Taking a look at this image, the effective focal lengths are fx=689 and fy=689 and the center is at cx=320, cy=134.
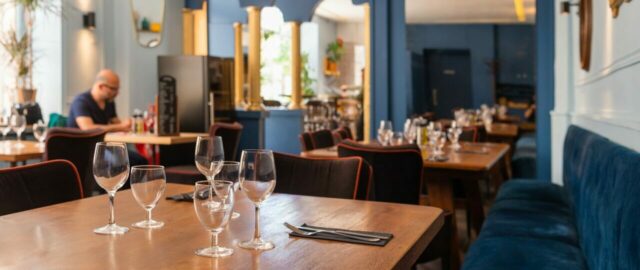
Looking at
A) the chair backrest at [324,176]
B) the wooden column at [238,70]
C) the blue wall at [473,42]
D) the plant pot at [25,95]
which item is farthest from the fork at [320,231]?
the blue wall at [473,42]

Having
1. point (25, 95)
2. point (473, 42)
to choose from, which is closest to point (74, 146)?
point (25, 95)

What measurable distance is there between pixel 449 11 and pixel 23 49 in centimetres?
956

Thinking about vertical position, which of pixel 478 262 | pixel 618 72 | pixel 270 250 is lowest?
pixel 478 262

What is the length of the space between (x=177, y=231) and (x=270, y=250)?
0.30 metres

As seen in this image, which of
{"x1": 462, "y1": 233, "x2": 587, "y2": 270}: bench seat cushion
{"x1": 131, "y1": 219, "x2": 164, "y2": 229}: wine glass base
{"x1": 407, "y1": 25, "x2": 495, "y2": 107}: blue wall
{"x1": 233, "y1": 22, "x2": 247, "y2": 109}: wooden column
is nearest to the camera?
{"x1": 131, "y1": 219, "x2": 164, "y2": 229}: wine glass base

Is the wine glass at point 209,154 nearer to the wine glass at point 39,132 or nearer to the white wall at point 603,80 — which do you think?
the white wall at point 603,80

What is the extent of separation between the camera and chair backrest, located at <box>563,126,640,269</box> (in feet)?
5.49

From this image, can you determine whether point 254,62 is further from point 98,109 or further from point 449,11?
point 449,11

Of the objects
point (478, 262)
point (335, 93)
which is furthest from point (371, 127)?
point (335, 93)

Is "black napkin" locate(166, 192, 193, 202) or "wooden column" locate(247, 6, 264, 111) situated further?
"wooden column" locate(247, 6, 264, 111)

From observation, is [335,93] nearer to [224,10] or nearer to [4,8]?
[224,10]

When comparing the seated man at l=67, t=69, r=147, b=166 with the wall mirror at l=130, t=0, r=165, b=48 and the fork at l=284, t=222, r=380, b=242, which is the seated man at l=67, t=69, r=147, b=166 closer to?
the wall mirror at l=130, t=0, r=165, b=48

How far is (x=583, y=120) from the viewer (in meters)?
4.45

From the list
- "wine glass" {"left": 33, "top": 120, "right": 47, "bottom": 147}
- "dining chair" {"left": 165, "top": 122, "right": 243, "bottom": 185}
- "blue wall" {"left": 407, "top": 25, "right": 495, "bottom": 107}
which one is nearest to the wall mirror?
"dining chair" {"left": 165, "top": 122, "right": 243, "bottom": 185}
